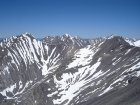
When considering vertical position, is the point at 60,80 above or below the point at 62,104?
above

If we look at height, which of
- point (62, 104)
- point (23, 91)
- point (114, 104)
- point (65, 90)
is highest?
point (23, 91)

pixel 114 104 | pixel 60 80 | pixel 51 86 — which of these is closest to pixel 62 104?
pixel 51 86

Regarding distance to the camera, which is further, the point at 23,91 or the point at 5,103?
the point at 23,91

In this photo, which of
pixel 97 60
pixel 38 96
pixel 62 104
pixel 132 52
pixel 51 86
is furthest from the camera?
pixel 97 60

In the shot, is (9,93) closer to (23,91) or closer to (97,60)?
(23,91)

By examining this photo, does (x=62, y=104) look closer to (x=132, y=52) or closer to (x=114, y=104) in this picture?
(x=114, y=104)

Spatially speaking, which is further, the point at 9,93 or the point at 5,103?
the point at 9,93

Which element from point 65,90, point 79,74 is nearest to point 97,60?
point 79,74

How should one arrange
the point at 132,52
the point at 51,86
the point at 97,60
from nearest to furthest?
the point at 51,86 → the point at 132,52 → the point at 97,60

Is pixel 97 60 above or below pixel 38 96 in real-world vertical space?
above
